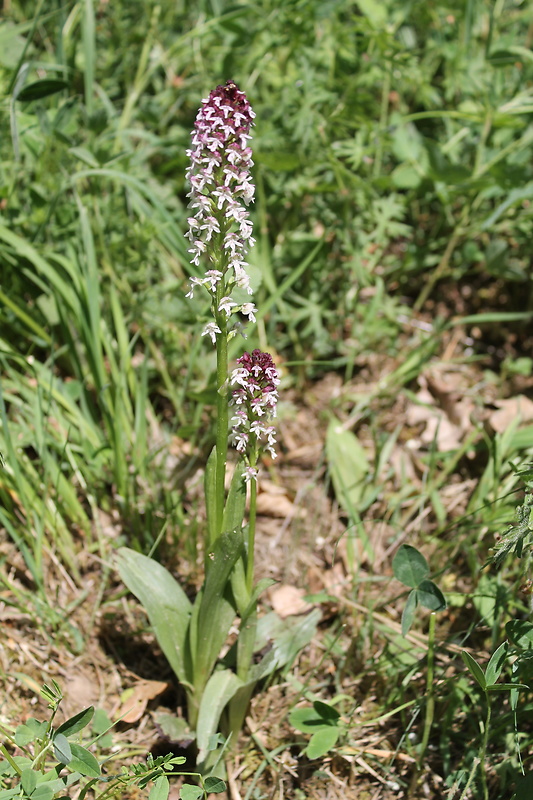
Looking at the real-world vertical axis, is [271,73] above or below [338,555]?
above

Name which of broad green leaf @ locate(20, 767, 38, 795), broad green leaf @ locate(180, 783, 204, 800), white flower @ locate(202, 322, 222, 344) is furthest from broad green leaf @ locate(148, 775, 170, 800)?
white flower @ locate(202, 322, 222, 344)

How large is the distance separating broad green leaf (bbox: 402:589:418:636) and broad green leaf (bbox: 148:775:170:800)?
0.75 meters

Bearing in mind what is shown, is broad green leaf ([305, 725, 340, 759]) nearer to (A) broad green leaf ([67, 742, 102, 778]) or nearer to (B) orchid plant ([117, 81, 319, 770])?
(B) orchid plant ([117, 81, 319, 770])

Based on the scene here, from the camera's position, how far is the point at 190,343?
335 centimetres

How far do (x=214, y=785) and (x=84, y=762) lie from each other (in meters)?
0.33

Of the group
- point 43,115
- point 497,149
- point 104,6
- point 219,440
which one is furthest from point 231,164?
point 104,6

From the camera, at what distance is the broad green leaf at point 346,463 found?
3.05 m

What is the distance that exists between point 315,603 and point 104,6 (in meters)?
3.59

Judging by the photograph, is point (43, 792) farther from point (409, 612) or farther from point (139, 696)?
point (409, 612)

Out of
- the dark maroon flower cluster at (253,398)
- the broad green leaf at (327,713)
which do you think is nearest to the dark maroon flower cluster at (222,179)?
the dark maroon flower cluster at (253,398)

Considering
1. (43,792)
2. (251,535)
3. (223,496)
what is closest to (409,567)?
(251,535)

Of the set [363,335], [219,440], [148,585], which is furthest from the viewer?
[363,335]

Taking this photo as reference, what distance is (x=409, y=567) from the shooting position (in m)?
2.12

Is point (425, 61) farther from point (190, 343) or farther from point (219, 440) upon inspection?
point (219, 440)
